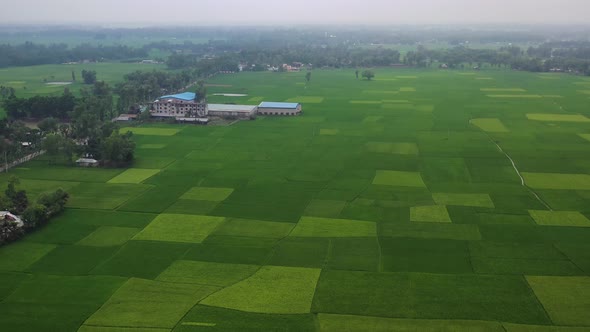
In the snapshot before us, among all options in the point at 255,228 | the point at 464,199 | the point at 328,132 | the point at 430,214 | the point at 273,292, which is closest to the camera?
the point at 273,292

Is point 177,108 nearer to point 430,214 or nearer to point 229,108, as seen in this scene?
point 229,108

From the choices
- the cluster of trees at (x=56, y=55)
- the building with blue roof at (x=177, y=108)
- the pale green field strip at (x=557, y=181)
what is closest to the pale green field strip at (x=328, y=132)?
the building with blue roof at (x=177, y=108)

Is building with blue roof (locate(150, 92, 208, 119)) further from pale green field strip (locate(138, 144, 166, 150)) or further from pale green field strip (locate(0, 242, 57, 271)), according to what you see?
pale green field strip (locate(0, 242, 57, 271))

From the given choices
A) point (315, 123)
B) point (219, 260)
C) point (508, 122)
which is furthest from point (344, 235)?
point (508, 122)

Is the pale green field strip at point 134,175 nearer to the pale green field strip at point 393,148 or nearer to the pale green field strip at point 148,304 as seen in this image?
the pale green field strip at point 148,304

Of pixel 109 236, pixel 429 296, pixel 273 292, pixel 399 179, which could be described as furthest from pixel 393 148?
pixel 273 292

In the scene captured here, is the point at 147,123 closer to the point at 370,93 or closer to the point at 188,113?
the point at 188,113
